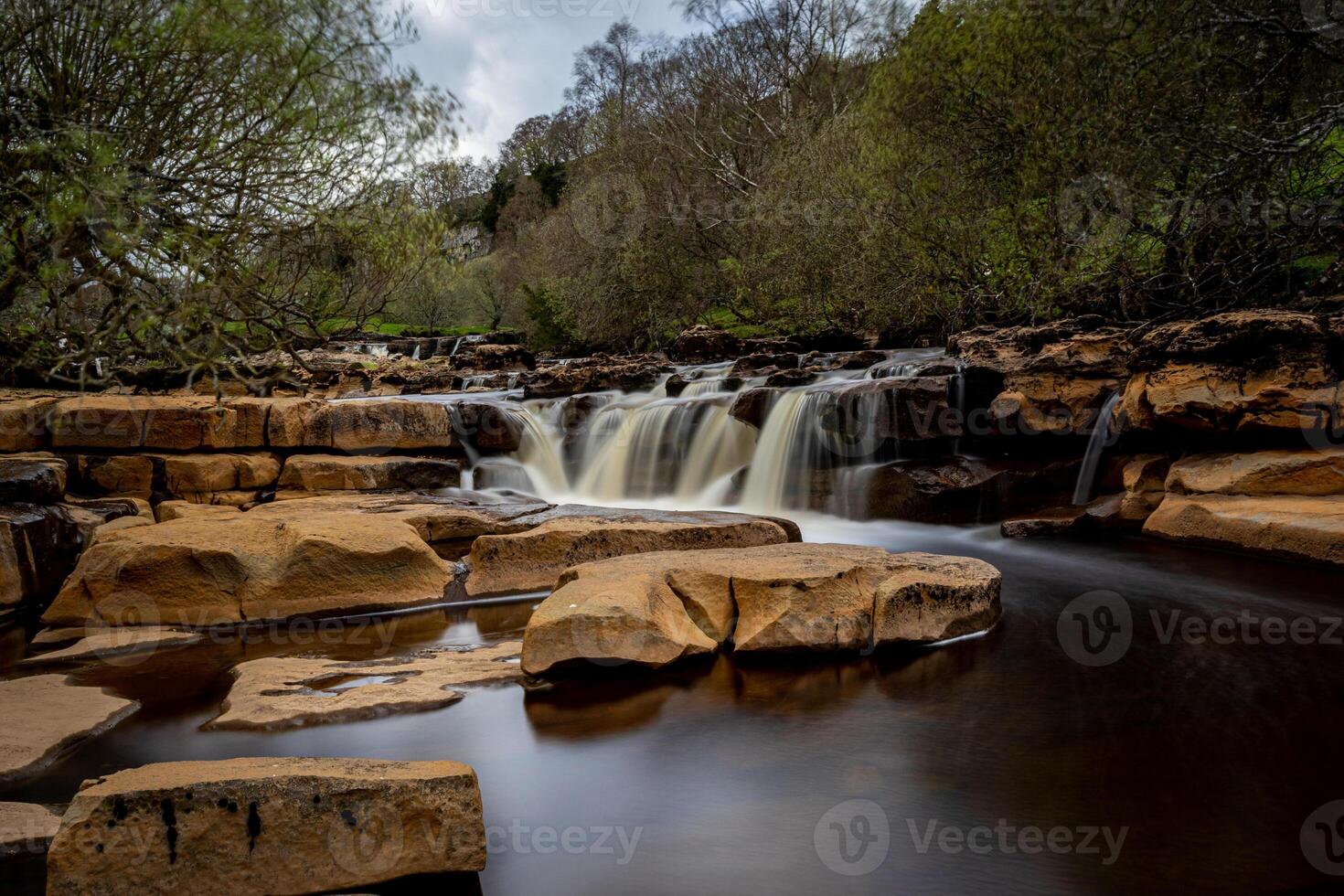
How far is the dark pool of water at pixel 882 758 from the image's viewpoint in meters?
3.23

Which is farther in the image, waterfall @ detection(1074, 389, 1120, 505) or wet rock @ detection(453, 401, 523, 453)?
wet rock @ detection(453, 401, 523, 453)

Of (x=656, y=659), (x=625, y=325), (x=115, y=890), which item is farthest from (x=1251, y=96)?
(x=625, y=325)

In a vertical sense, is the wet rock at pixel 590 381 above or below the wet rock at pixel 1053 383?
above

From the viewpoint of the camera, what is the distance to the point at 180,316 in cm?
443

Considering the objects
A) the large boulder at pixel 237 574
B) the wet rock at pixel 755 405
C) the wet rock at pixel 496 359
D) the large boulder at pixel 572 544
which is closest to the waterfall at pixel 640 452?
the wet rock at pixel 755 405

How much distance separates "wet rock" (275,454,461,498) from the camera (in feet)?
36.9

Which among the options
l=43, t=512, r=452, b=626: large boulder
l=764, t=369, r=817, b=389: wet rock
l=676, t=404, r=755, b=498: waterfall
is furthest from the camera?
l=764, t=369, r=817, b=389: wet rock

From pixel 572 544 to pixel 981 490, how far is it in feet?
18.3

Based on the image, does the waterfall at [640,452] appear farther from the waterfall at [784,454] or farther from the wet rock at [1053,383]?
the wet rock at [1053,383]

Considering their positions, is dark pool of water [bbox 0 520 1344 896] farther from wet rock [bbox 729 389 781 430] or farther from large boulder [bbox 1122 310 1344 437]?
wet rock [bbox 729 389 781 430]

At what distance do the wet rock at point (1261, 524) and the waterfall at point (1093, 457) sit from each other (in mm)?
1118

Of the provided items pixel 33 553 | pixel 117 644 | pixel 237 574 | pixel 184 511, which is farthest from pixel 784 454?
pixel 33 553

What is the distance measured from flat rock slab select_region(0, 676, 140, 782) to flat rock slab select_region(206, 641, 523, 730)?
68 cm

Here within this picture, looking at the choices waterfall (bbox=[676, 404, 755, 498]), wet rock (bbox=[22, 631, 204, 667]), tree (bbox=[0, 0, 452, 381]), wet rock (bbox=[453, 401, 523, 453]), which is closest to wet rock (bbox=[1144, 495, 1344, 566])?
waterfall (bbox=[676, 404, 755, 498])
